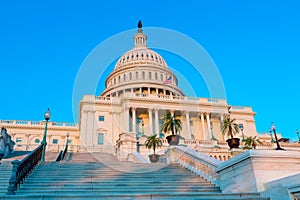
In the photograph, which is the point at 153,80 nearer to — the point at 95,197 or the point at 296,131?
the point at 296,131

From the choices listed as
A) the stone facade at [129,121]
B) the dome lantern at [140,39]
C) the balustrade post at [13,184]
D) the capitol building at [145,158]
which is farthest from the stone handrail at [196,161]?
the dome lantern at [140,39]

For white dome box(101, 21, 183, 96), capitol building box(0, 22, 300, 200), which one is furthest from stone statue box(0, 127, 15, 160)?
white dome box(101, 21, 183, 96)

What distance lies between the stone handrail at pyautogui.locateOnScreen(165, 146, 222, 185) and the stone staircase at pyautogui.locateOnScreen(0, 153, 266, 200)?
0.94 ft

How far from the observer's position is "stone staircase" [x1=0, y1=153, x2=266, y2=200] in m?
7.03

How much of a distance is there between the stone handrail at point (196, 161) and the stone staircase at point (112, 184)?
29cm

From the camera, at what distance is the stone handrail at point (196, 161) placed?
10055 millimetres

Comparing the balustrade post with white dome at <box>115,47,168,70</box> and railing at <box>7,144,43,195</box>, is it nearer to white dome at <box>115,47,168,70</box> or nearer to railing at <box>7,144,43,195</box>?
railing at <box>7,144,43,195</box>

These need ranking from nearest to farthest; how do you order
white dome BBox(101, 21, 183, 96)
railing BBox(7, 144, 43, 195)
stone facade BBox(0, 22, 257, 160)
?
railing BBox(7, 144, 43, 195) < stone facade BBox(0, 22, 257, 160) < white dome BBox(101, 21, 183, 96)

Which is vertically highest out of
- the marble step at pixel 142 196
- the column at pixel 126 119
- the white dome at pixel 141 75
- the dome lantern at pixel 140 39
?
the dome lantern at pixel 140 39

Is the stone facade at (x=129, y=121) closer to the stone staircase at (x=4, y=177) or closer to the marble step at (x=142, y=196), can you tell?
the stone staircase at (x=4, y=177)

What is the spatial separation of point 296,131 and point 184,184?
137ft

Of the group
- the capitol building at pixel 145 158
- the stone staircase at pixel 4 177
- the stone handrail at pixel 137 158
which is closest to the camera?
the capitol building at pixel 145 158

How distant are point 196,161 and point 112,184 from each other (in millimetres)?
4433

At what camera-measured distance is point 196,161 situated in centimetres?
1185
